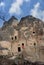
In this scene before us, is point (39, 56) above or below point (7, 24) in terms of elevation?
below

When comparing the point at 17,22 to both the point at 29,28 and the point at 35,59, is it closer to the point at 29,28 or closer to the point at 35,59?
the point at 29,28

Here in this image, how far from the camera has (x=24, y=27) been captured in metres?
66.2

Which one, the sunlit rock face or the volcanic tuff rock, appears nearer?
the sunlit rock face

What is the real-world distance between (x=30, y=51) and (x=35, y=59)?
236cm

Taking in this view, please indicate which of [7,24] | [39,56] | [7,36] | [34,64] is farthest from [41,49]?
[7,24]

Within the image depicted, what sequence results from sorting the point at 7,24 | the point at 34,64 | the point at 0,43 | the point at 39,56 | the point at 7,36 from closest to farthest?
the point at 34,64
the point at 39,56
the point at 0,43
the point at 7,36
the point at 7,24

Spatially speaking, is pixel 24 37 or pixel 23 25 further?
pixel 23 25

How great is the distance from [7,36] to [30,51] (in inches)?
Result: 907

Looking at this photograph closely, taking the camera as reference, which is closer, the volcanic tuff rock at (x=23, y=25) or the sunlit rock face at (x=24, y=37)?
the sunlit rock face at (x=24, y=37)

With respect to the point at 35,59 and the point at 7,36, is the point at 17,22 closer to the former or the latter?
the point at 7,36

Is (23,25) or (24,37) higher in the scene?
(23,25)

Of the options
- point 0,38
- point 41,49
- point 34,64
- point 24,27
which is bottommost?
point 34,64

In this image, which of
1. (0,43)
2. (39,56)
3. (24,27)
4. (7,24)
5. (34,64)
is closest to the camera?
(34,64)

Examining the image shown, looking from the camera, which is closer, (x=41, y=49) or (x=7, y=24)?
(x=41, y=49)
